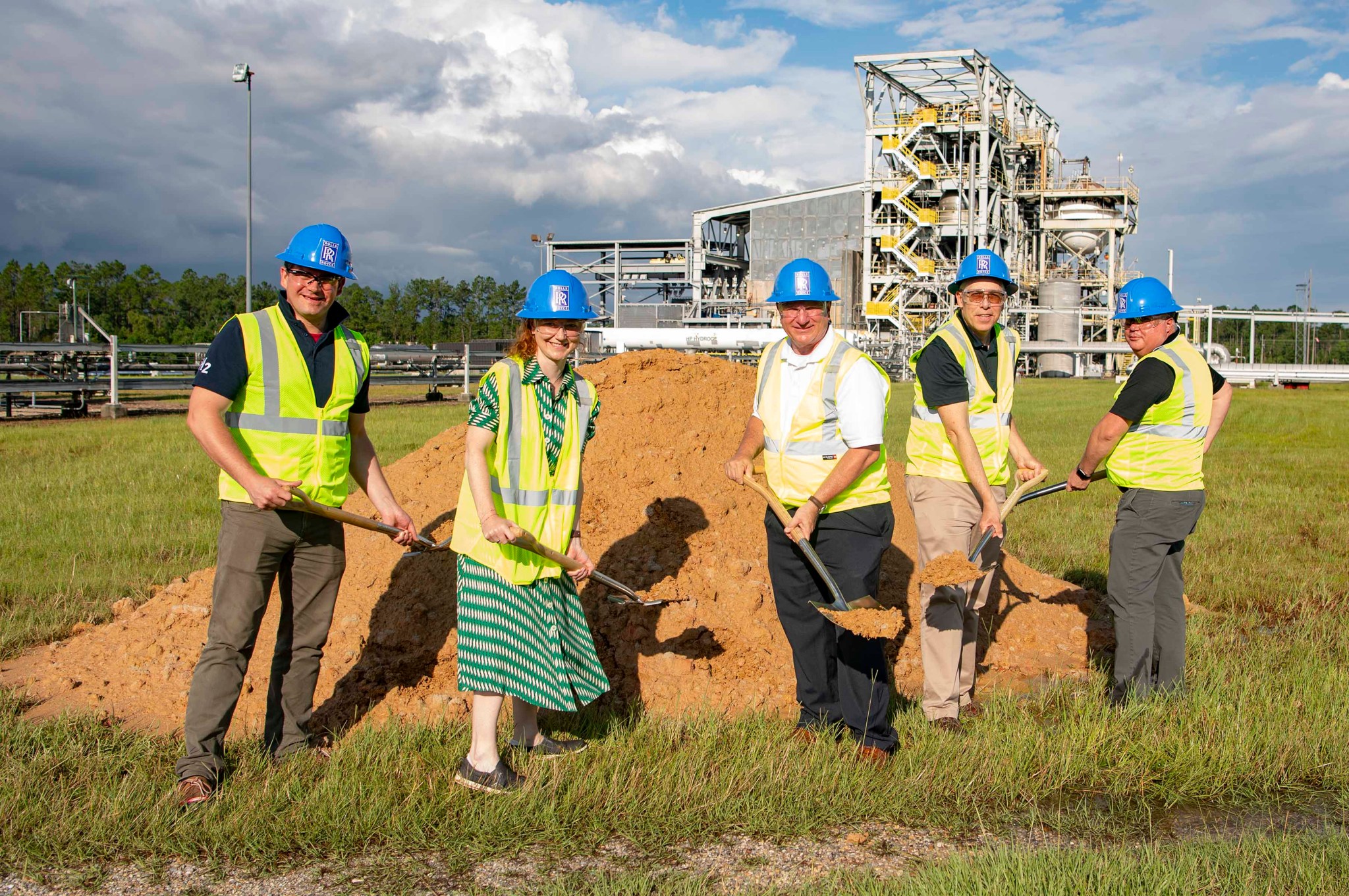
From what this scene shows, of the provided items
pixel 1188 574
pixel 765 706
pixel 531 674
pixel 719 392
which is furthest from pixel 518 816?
pixel 1188 574

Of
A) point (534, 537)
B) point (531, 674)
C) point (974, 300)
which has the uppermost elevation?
point (974, 300)

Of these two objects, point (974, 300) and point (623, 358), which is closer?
point (974, 300)

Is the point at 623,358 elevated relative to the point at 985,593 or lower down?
elevated

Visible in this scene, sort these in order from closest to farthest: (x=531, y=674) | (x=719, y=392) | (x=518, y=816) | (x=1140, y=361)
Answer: (x=518, y=816), (x=531, y=674), (x=1140, y=361), (x=719, y=392)

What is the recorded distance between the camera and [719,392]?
8039 millimetres

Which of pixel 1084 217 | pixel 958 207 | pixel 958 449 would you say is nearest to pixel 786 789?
pixel 958 449

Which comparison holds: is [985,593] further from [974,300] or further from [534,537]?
[534,537]

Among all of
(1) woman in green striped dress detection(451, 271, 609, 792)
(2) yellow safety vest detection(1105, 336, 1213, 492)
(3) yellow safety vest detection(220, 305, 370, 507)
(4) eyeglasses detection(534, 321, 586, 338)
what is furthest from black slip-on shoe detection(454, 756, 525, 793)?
(2) yellow safety vest detection(1105, 336, 1213, 492)

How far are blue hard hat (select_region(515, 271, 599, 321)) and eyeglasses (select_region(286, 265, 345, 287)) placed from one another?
833mm

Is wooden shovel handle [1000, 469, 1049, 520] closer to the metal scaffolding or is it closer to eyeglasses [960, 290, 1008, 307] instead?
eyeglasses [960, 290, 1008, 307]

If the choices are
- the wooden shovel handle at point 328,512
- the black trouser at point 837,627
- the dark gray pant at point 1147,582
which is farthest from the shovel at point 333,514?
the dark gray pant at point 1147,582

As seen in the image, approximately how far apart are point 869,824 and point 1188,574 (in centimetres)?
595

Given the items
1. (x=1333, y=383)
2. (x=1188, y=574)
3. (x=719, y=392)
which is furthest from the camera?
(x=1333, y=383)

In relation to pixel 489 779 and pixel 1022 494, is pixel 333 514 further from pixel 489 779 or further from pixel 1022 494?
pixel 1022 494
